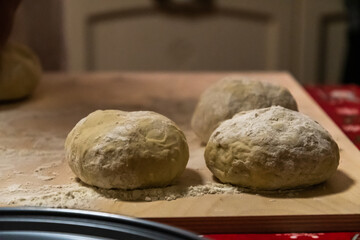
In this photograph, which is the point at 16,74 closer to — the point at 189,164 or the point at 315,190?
the point at 189,164

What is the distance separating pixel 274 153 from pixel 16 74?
0.84 metres

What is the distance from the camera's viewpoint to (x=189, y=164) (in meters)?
1.02

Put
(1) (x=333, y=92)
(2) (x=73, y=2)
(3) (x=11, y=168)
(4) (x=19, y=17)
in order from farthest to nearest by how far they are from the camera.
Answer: (2) (x=73, y=2) < (4) (x=19, y=17) < (1) (x=333, y=92) < (3) (x=11, y=168)

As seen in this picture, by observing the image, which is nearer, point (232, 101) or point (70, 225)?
point (70, 225)

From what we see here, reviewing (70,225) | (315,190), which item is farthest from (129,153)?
(315,190)

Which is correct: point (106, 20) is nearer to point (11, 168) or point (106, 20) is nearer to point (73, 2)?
point (73, 2)

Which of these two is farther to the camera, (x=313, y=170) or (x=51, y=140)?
(x=51, y=140)

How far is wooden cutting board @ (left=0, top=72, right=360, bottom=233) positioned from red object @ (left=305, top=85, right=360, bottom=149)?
0.04 m

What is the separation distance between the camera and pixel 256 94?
114 centimetres

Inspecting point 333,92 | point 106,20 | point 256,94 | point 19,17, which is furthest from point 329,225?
point 106,20

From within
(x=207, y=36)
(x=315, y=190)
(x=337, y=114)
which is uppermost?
Answer: (x=315, y=190)

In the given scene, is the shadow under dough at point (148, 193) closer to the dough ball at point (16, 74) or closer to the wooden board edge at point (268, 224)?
the wooden board edge at point (268, 224)

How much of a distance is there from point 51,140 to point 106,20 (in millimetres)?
1426

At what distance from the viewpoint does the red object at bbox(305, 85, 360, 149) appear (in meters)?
1.30
